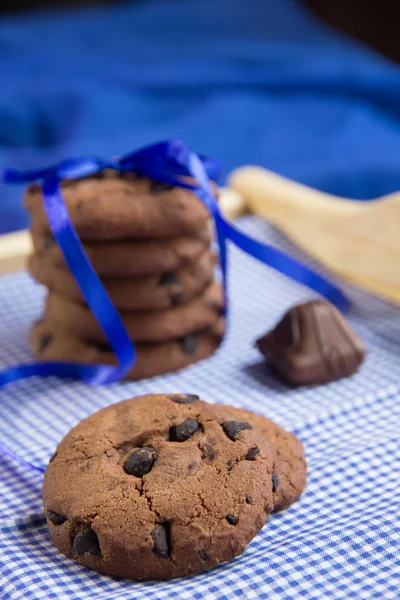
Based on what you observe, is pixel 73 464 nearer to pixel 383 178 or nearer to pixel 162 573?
pixel 162 573

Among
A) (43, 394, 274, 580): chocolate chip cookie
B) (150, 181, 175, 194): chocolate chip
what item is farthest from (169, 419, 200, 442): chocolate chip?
(150, 181, 175, 194): chocolate chip

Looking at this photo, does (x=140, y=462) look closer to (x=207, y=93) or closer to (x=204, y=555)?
(x=204, y=555)

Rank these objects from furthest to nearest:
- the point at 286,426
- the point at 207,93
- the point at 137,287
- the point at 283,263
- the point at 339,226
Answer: the point at 207,93 → the point at 339,226 → the point at 283,263 → the point at 137,287 → the point at 286,426

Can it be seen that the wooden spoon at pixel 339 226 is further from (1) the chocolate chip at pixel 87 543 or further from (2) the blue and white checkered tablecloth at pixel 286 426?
(1) the chocolate chip at pixel 87 543

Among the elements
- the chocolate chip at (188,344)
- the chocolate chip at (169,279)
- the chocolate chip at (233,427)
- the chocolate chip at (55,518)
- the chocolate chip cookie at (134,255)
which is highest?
the chocolate chip cookie at (134,255)

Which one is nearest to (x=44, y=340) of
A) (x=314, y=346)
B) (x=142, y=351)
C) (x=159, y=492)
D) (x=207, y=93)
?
(x=142, y=351)

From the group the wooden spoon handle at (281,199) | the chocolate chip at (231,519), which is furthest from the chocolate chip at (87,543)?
the wooden spoon handle at (281,199)
